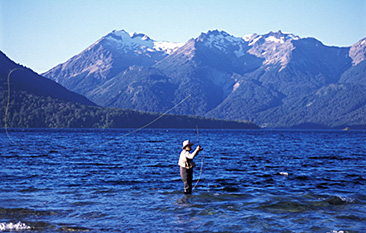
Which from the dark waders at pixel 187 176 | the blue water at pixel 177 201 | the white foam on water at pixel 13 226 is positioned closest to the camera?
the white foam on water at pixel 13 226

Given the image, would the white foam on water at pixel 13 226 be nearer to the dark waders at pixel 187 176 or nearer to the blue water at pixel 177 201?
the blue water at pixel 177 201

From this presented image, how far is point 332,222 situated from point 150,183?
12.5m

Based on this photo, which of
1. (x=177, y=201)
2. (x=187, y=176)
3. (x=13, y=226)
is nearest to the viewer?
(x=13, y=226)

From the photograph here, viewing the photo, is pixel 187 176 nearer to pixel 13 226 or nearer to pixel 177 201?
pixel 177 201

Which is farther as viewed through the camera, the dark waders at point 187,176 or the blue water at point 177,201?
the dark waders at point 187,176

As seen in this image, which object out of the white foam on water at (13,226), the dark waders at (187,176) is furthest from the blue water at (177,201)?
the dark waders at (187,176)

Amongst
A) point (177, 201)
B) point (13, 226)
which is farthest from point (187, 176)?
point (13, 226)

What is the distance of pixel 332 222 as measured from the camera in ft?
54.7

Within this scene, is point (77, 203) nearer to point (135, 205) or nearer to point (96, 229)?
point (135, 205)

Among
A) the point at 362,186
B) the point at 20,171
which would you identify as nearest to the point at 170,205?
the point at 362,186

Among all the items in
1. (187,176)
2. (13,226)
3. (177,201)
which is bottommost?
(177,201)

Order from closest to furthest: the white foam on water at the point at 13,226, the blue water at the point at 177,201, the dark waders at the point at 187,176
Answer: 1. the white foam on water at the point at 13,226
2. the blue water at the point at 177,201
3. the dark waders at the point at 187,176

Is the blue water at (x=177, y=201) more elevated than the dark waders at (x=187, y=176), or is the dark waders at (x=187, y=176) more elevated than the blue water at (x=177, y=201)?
the dark waders at (x=187, y=176)

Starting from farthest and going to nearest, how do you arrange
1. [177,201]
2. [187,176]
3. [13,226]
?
[187,176]
[177,201]
[13,226]
